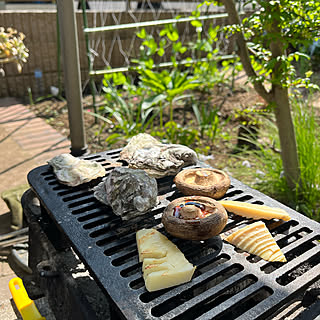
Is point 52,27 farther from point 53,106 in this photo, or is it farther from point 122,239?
point 122,239

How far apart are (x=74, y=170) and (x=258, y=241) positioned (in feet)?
2.66

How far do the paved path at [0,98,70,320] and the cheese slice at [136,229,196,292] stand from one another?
1207 millimetres

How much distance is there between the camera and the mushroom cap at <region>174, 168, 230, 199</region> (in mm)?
1356

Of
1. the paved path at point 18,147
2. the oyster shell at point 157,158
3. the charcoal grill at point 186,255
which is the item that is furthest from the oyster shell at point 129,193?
the paved path at point 18,147

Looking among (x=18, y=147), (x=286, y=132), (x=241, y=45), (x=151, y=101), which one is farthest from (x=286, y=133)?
(x=18, y=147)

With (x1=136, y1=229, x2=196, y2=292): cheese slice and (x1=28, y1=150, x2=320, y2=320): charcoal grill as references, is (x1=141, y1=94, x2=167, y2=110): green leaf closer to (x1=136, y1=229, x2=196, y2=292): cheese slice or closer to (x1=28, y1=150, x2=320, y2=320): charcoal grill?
(x1=28, y1=150, x2=320, y2=320): charcoal grill

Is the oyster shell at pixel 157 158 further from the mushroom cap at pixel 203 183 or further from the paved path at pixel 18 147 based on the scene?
the paved path at pixel 18 147

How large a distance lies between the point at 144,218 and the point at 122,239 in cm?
13

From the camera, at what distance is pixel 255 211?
50.3 inches

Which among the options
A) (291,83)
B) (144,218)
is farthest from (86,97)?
(144,218)

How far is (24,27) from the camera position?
465 cm

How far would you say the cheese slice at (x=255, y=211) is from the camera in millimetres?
1267

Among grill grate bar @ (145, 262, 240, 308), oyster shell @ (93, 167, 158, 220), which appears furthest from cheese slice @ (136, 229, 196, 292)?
oyster shell @ (93, 167, 158, 220)

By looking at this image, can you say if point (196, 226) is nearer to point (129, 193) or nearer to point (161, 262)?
point (161, 262)
